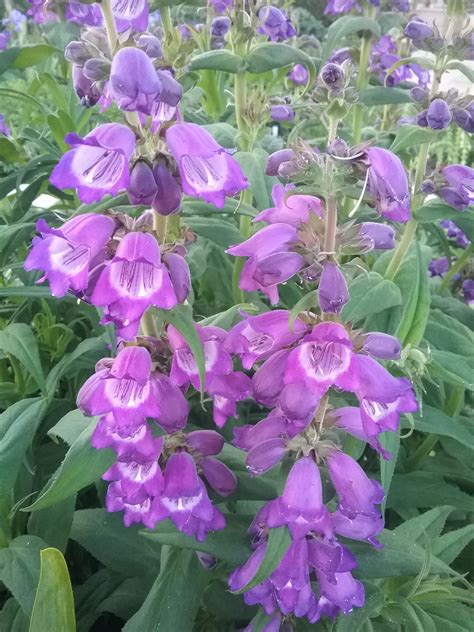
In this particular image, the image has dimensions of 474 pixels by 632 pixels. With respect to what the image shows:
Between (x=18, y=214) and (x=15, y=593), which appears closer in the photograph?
(x=15, y=593)

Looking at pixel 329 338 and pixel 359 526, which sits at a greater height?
pixel 329 338

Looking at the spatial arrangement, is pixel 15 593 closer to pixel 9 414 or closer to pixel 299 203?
pixel 9 414

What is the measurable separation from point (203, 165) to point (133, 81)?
20 centimetres

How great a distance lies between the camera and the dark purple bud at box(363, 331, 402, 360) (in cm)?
117

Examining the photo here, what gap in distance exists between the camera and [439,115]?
1.83 metres

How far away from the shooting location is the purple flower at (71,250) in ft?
3.43

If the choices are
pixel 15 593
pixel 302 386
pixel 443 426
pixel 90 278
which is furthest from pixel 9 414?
pixel 443 426

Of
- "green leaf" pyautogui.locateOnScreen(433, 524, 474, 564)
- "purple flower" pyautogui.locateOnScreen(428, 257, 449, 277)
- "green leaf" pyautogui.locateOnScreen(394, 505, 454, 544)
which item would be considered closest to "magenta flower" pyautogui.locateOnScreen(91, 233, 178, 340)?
"green leaf" pyautogui.locateOnScreen(394, 505, 454, 544)

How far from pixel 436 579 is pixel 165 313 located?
3.06 ft

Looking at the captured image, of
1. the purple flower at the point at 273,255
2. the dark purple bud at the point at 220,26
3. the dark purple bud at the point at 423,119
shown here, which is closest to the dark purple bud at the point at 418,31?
the dark purple bud at the point at 423,119

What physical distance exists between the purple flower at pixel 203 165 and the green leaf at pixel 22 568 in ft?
3.17

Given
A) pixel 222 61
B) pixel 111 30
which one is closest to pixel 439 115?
pixel 222 61

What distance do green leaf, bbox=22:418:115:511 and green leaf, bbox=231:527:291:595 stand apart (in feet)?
1.03

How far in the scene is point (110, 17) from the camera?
105 cm
